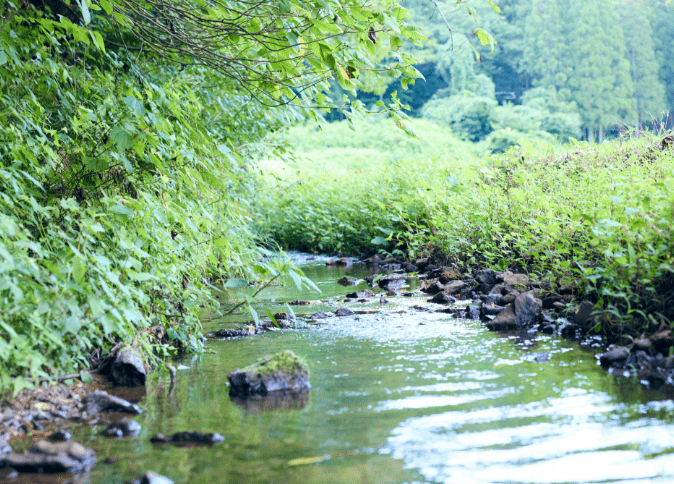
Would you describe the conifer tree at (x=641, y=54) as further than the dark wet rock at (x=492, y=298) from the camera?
Yes

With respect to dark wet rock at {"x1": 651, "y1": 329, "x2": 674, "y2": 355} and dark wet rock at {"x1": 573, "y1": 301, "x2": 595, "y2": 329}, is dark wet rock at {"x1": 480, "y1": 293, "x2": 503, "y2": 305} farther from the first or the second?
dark wet rock at {"x1": 651, "y1": 329, "x2": 674, "y2": 355}

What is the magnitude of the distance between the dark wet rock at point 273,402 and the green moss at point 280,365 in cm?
16

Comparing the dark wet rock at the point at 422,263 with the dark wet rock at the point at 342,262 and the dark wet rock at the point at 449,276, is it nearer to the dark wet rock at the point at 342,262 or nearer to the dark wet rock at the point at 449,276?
the dark wet rock at the point at 449,276

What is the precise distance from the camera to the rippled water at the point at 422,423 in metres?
2.30

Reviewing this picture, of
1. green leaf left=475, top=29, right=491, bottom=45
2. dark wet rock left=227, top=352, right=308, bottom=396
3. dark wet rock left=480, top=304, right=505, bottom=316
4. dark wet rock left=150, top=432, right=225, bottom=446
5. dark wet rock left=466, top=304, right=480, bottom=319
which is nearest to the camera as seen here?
dark wet rock left=150, top=432, right=225, bottom=446

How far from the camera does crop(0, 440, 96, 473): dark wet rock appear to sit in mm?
2322

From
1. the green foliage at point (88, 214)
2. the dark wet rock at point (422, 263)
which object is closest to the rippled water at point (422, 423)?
the green foliage at point (88, 214)

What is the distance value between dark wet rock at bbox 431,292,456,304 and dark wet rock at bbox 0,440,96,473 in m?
4.09

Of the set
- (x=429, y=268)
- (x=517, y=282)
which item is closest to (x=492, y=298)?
(x=517, y=282)

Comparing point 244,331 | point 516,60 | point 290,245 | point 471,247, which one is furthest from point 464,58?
point 244,331

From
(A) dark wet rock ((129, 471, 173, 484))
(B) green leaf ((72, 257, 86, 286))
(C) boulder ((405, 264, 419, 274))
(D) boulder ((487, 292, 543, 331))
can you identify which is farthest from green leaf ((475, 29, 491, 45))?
(C) boulder ((405, 264, 419, 274))

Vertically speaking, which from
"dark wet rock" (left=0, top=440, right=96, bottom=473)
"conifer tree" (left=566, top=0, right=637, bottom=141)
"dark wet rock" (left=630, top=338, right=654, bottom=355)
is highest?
"conifer tree" (left=566, top=0, right=637, bottom=141)

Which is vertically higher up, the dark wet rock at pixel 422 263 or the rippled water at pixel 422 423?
the rippled water at pixel 422 423

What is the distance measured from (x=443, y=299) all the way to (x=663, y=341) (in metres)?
2.61
